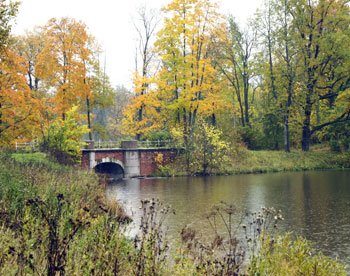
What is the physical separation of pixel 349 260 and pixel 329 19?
26746mm

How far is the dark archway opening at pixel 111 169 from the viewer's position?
30159 millimetres

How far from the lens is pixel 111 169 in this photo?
3100 cm

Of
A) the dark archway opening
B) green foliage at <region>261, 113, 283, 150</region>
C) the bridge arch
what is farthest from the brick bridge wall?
green foliage at <region>261, 113, 283, 150</region>

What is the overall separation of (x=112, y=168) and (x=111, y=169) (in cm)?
15

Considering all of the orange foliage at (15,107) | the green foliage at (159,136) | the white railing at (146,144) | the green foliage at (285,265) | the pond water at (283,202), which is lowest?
the pond water at (283,202)

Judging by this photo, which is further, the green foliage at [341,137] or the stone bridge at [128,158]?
the green foliage at [341,137]

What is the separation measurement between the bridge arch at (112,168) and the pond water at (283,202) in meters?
7.23

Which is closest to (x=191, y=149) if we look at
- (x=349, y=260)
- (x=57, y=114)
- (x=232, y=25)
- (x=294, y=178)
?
(x=294, y=178)

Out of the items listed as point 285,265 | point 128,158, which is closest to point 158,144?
point 128,158

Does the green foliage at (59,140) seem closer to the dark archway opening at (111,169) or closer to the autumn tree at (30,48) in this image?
the dark archway opening at (111,169)

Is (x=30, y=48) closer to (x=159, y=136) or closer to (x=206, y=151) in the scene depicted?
(x=159, y=136)

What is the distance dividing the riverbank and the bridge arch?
282 cm

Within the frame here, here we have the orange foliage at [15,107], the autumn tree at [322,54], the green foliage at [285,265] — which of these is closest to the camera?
the green foliage at [285,265]

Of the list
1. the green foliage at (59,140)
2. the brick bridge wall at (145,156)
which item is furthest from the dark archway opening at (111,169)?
the green foliage at (59,140)
